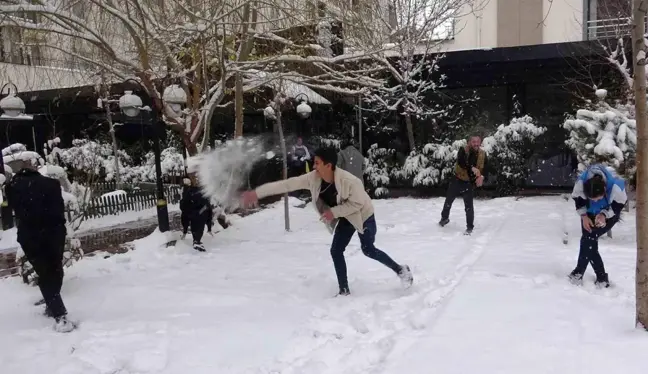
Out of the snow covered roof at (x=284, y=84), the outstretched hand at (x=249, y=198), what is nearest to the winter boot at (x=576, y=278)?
the outstretched hand at (x=249, y=198)

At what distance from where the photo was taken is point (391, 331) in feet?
14.4

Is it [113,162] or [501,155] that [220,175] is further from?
[113,162]

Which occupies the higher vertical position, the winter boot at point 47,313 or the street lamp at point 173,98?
the street lamp at point 173,98

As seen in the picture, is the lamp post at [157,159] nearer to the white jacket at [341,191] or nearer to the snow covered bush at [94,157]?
the white jacket at [341,191]

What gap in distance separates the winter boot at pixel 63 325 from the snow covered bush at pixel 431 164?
10819mm

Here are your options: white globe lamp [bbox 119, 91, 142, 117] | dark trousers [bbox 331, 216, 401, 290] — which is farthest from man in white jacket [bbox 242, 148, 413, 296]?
white globe lamp [bbox 119, 91, 142, 117]

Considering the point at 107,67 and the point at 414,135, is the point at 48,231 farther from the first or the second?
the point at 414,135

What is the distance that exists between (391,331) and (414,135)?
1284 cm

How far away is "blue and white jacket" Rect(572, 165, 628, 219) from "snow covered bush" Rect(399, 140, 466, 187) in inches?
328

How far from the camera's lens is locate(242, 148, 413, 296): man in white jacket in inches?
195

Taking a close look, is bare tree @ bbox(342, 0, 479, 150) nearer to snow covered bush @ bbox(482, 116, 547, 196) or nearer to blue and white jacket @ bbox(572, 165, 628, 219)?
snow covered bush @ bbox(482, 116, 547, 196)

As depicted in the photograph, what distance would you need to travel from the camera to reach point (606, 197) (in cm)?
530

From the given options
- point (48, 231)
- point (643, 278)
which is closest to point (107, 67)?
point (48, 231)

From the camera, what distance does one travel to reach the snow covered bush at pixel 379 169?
14.8 metres
